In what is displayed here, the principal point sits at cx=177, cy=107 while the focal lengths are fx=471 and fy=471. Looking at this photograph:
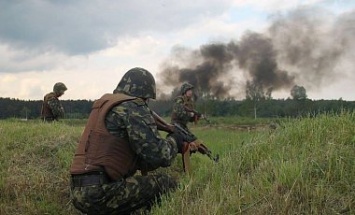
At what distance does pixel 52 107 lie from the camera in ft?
41.6

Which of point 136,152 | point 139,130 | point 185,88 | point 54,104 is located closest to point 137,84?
point 139,130

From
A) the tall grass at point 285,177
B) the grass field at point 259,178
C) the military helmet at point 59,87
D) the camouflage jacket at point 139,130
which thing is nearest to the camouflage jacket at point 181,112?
the military helmet at point 59,87

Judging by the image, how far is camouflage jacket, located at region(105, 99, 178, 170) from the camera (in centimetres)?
483

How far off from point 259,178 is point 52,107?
9129 millimetres

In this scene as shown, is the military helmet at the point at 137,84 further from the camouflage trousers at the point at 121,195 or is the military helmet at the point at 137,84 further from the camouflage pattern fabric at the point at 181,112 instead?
the camouflage pattern fabric at the point at 181,112

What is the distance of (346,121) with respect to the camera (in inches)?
210

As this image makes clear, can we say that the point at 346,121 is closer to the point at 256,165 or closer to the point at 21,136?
the point at 256,165

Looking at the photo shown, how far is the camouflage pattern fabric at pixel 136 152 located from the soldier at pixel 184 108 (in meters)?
5.90

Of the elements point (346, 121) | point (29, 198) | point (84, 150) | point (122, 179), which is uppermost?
point (346, 121)

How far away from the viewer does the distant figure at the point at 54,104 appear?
12666 mm

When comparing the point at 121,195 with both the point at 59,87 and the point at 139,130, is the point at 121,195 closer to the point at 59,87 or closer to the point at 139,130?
the point at 139,130

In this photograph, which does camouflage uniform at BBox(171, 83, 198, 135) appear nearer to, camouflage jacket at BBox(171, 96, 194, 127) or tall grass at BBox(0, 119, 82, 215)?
camouflage jacket at BBox(171, 96, 194, 127)

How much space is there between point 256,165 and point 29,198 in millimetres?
3193

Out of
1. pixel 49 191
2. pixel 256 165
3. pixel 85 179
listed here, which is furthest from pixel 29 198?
pixel 256 165
